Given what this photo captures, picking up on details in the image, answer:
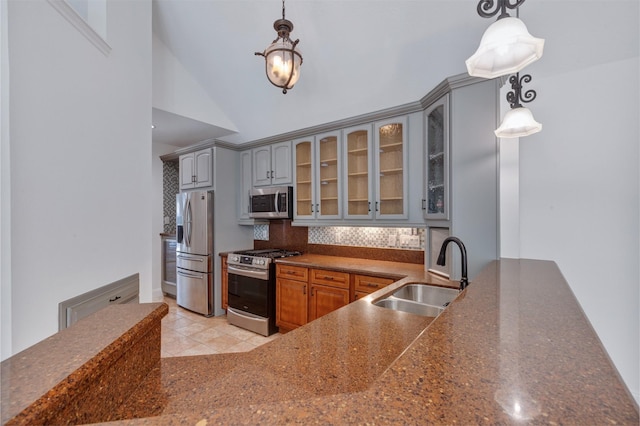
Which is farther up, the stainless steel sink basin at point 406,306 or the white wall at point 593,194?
the white wall at point 593,194

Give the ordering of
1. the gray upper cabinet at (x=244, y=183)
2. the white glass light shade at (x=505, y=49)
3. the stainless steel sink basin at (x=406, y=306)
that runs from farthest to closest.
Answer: the gray upper cabinet at (x=244, y=183) → the stainless steel sink basin at (x=406, y=306) → the white glass light shade at (x=505, y=49)

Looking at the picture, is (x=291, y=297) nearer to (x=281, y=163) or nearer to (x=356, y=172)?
(x=356, y=172)

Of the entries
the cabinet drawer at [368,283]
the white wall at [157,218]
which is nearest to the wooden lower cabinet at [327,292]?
the cabinet drawer at [368,283]

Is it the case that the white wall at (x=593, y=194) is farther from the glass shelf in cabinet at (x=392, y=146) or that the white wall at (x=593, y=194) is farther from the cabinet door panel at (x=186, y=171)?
the cabinet door panel at (x=186, y=171)

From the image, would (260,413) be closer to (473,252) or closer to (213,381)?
(213,381)

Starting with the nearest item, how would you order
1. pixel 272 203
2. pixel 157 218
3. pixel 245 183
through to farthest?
pixel 272 203 → pixel 245 183 → pixel 157 218

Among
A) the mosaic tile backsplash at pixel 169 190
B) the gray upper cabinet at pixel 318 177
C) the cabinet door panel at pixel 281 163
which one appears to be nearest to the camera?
the gray upper cabinet at pixel 318 177

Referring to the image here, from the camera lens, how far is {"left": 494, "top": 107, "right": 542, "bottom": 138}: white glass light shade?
1.55 m

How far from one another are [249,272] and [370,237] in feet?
5.13

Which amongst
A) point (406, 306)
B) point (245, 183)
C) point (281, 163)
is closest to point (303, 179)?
point (281, 163)

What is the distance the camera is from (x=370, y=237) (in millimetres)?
3324

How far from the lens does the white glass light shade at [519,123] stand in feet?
5.10

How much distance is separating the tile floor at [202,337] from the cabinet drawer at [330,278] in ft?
2.91

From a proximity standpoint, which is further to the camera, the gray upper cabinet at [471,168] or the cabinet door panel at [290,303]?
the cabinet door panel at [290,303]
